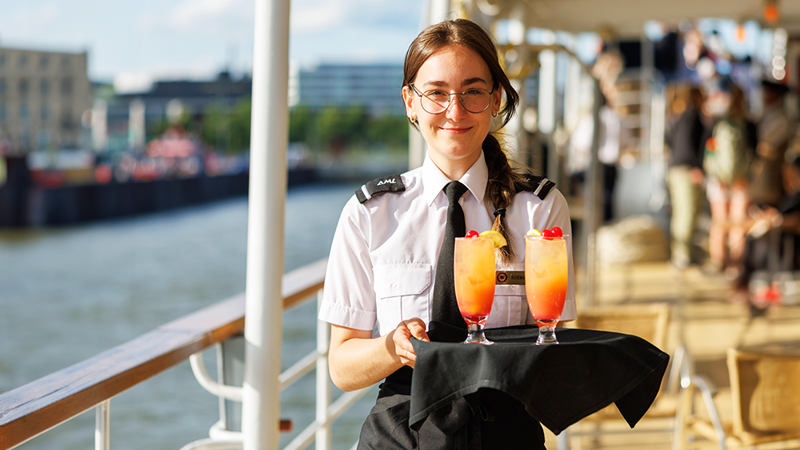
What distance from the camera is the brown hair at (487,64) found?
3.90 ft

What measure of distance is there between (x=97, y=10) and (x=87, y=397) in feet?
230

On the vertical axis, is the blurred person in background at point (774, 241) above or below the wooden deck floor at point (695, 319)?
above

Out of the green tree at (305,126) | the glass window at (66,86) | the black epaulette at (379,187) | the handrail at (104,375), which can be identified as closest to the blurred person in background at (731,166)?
the handrail at (104,375)

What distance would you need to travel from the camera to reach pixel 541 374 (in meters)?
1.03

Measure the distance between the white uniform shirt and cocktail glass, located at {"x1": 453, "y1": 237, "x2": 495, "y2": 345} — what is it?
0.35 ft

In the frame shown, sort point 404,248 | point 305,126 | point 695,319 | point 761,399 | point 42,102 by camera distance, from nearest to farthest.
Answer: point 404,248
point 761,399
point 695,319
point 42,102
point 305,126

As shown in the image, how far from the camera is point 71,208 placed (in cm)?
4234

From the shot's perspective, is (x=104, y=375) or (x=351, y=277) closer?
(x=351, y=277)

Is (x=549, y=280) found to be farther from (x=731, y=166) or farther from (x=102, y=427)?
(x=731, y=166)

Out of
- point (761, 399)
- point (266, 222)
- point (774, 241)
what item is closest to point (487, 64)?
point (266, 222)

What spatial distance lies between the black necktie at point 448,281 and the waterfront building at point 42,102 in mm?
47407

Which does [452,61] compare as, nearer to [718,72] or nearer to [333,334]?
[333,334]

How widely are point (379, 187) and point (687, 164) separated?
5854mm

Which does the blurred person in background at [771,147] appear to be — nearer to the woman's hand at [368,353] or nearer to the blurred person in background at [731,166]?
the blurred person in background at [731,166]
